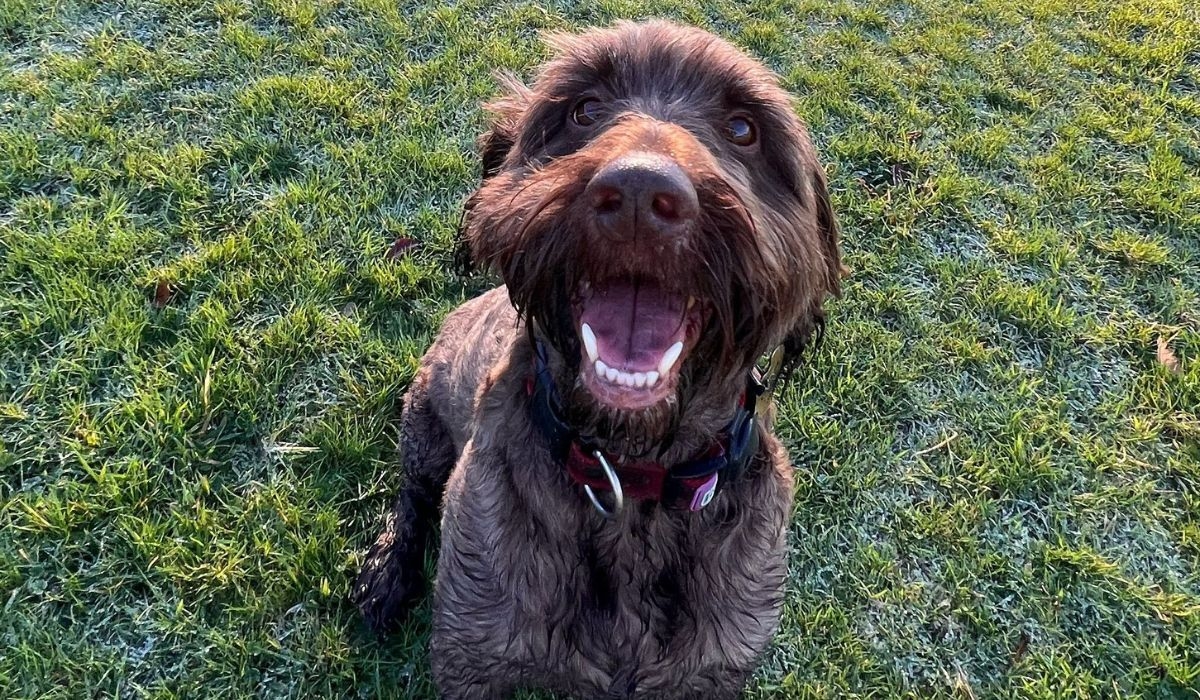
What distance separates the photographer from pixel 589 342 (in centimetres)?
189

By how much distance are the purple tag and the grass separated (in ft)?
4.35

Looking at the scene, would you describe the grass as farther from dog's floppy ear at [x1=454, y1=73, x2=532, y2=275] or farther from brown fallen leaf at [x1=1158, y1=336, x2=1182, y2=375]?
dog's floppy ear at [x1=454, y1=73, x2=532, y2=275]

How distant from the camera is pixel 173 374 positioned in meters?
3.67

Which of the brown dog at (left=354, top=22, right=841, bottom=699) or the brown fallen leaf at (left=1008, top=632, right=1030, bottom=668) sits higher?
the brown dog at (left=354, top=22, right=841, bottom=699)

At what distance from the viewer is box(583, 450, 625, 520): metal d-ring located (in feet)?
6.84

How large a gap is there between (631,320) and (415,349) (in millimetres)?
2265

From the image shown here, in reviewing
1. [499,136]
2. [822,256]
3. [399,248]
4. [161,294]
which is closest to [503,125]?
[499,136]

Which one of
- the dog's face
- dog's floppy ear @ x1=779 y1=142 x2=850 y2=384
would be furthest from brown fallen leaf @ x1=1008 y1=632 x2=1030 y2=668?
the dog's face

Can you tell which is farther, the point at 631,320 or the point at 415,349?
the point at 415,349

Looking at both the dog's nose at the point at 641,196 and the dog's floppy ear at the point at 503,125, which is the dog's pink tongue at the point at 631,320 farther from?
the dog's floppy ear at the point at 503,125

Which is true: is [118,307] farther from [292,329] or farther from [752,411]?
[752,411]

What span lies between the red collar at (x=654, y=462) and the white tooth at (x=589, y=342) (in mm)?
265

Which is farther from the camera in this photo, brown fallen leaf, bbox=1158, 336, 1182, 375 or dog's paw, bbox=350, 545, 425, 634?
brown fallen leaf, bbox=1158, 336, 1182, 375

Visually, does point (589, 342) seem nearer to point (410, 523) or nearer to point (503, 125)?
point (503, 125)
